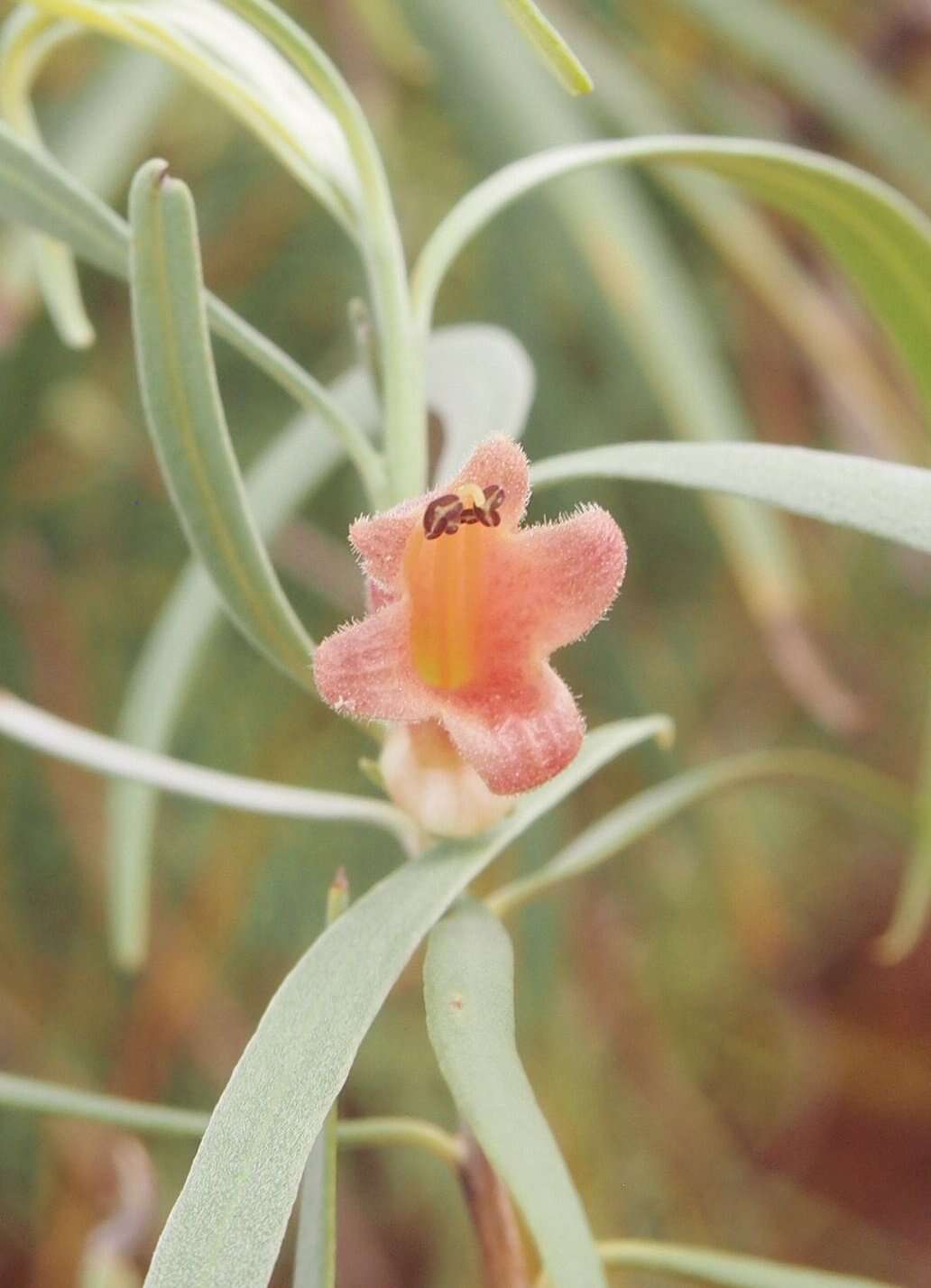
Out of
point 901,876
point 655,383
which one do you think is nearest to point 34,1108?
point 655,383

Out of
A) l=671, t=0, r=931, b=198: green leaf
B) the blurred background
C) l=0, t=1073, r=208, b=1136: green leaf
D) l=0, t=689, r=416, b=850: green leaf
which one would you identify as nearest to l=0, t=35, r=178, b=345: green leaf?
the blurred background

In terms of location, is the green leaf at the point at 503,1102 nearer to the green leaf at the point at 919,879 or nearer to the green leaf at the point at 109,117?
the green leaf at the point at 919,879

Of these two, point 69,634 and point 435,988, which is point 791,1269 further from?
point 69,634

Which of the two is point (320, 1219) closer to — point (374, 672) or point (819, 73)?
point (374, 672)

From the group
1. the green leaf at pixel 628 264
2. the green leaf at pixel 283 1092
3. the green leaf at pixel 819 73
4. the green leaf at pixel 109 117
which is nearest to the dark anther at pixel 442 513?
the green leaf at pixel 283 1092

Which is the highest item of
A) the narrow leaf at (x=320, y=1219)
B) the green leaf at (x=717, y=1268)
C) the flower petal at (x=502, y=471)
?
the flower petal at (x=502, y=471)

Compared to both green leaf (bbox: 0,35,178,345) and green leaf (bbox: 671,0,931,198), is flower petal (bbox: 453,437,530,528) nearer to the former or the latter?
green leaf (bbox: 0,35,178,345)
